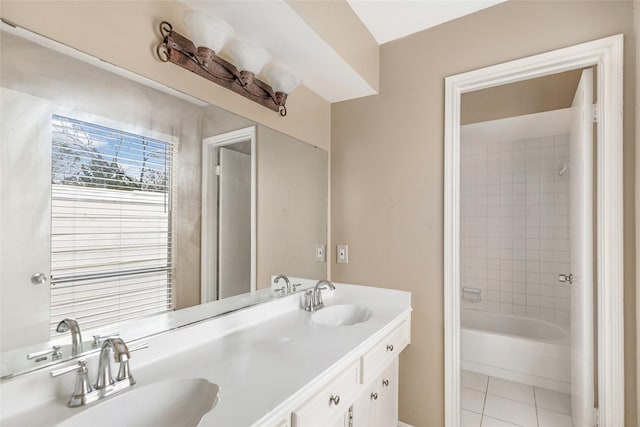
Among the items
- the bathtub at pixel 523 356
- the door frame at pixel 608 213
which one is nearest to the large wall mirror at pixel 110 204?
the door frame at pixel 608 213

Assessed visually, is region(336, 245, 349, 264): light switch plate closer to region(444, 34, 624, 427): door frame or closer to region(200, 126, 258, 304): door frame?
region(200, 126, 258, 304): door frame

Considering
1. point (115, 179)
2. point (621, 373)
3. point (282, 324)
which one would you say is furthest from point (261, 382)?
point (621, 373)

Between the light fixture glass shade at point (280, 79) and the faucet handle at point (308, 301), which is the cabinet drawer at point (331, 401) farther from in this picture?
the light fixture glass shade at point (280, 79)

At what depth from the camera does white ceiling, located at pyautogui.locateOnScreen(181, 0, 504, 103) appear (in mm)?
1247

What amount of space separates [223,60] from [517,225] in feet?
9.99

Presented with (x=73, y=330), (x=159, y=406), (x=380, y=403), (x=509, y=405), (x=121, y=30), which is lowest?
(x=509, y=405)

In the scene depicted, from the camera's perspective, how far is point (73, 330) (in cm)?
87

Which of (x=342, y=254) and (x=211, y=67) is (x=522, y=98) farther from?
(x=211, y=67)

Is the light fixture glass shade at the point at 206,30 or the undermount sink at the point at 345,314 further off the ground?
the light fixture glass shade at the point at 206,30

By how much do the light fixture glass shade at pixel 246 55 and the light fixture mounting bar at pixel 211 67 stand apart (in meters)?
0.04

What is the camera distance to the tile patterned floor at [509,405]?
1959mm

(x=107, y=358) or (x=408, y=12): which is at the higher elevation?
(x=408, y=12)

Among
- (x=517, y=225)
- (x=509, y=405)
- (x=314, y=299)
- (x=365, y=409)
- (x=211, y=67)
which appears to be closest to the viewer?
(x=211, y=67)

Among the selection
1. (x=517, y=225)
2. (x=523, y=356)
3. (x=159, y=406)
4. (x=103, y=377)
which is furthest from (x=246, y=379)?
(x=517, y=225)
